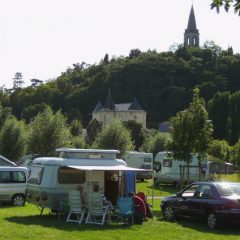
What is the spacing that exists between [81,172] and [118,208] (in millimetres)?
2653

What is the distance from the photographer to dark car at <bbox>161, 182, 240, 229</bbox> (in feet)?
53.6

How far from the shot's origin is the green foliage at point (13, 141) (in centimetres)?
5344

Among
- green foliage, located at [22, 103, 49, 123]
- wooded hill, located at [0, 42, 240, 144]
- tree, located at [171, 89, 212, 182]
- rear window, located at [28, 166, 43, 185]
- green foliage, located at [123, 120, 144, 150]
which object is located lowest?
rear window, located at [28, 166, 43, 185]

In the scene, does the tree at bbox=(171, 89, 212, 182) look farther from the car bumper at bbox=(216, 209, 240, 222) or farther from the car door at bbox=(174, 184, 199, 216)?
the car bumper at bbox=(216, 209, 240, 222)

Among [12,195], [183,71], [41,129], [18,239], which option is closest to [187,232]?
[18,239]

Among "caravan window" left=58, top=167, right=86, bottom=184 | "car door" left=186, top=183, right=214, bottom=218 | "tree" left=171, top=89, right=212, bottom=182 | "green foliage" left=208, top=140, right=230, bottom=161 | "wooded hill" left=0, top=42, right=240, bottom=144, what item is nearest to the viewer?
"car door" left=186, top=183, right=214, bottom=218

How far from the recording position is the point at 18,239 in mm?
13602

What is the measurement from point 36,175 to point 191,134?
9.85m

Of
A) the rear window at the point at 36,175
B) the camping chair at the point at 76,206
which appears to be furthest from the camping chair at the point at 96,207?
the rear window at the point at 36,175

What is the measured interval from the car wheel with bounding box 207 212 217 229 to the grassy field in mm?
197

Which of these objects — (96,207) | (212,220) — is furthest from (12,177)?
(212,220)

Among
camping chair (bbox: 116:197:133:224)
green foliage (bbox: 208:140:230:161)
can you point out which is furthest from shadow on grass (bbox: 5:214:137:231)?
green foliage (bbox: 208:140:230:161)

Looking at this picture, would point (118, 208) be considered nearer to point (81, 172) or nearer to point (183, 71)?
point (81, 172)

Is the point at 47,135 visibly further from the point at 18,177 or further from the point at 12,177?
the point at 12,177
